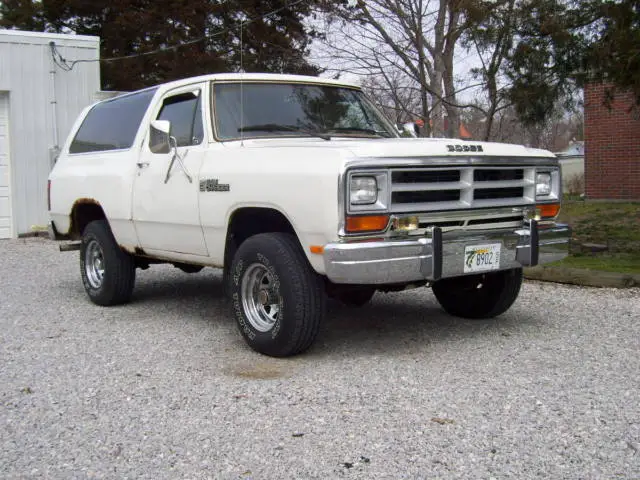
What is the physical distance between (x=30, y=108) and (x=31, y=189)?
155 centimetres

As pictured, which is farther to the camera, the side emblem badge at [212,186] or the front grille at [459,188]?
the side emblem badge at [212,186]

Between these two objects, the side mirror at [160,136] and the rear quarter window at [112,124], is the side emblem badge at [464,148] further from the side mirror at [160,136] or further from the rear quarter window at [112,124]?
the rear quarter window at [112,124]

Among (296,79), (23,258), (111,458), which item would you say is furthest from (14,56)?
(111,458)

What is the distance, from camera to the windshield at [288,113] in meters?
5.71

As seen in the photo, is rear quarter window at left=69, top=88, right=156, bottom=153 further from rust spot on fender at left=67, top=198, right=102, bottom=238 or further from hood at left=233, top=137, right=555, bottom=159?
hood at left=233, top=137, right=555, bottom=159

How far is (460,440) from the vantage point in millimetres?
3492

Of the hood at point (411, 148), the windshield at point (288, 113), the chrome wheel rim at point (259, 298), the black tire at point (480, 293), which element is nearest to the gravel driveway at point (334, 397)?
the black tire at point (480, 293)

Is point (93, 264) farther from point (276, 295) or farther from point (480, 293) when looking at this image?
point (480, 293)

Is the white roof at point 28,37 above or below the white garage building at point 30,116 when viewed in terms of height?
above

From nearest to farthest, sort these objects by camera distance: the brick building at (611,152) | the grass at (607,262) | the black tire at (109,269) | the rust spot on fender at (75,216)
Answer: the black tire at (109,269), the rust spot on fender at (75,216), the grass at (607,262), the brick building at (611,152)

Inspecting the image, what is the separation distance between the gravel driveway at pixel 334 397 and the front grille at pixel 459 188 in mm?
1015

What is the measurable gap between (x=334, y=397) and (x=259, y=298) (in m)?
1.21

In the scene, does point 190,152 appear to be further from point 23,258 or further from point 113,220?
point 23,258

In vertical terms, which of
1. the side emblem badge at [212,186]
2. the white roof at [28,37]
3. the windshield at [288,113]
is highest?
the white roof at [28,37]
